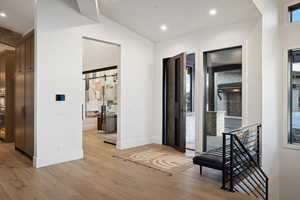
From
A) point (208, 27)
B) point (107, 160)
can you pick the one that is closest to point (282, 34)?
point (208, 27)

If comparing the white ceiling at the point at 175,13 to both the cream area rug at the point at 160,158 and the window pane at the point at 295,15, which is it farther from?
the cream area rug at the point at 160,158

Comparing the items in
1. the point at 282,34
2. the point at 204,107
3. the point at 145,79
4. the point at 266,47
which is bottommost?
the point at 204,107

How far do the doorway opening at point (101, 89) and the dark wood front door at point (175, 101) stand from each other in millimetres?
1566

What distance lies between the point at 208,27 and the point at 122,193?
4124 mm

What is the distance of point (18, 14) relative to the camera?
5020 mm

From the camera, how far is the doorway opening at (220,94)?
478cm

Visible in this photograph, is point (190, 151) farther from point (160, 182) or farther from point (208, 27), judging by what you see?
point (208, 27)

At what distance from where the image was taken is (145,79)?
594cm

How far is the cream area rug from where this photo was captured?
3949 mm

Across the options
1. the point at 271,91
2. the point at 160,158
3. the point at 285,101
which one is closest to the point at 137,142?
the point at 160,158

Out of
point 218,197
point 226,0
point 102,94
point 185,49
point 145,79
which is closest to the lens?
point 218,197

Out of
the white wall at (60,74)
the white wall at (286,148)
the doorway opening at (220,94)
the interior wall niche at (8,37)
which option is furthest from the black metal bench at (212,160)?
the interior wall niche at (8,37)

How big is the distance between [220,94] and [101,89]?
470cm

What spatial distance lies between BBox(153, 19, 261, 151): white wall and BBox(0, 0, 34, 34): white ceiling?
11.6ft
